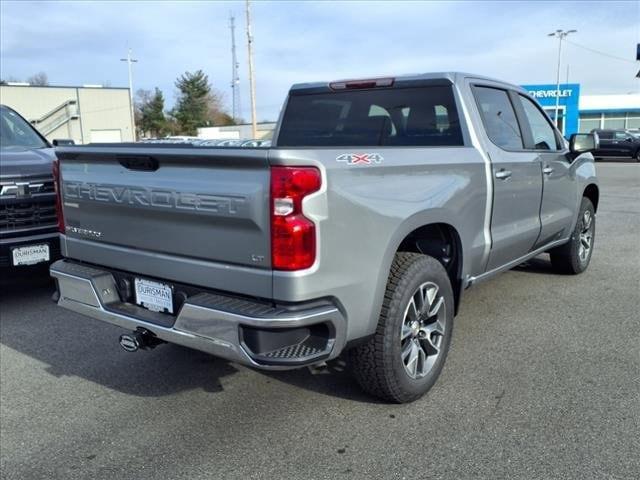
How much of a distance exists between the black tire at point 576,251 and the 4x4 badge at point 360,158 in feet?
12.2

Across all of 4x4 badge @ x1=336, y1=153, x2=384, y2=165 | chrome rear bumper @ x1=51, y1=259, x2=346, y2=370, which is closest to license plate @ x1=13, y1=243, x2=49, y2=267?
chrome rear bumper @ x1=51, y1=259, x2=346, y2=370

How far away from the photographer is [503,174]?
427cm

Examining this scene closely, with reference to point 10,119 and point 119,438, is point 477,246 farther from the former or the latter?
point 10,119

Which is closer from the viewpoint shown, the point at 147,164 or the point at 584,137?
the point at 147,164

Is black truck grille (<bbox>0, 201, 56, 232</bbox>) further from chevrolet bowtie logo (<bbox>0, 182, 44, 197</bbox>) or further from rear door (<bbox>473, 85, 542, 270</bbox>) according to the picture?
rear door (<bbox>473, 85, 542, 270</bbox>)

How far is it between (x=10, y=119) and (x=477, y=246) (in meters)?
5.99

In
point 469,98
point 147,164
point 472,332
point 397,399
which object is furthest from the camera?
point 472,332

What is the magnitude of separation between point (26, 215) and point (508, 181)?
4356 mm

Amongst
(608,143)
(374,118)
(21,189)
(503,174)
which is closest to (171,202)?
A: (374,118)

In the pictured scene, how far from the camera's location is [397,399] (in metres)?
3.41

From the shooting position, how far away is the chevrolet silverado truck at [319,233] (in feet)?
8.89

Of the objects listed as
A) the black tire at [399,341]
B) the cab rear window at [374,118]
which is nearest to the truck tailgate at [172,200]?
the black tire at [399,341]

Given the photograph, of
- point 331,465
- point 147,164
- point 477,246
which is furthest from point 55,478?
point 477,246

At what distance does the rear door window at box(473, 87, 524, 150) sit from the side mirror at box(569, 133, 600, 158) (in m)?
0.96
